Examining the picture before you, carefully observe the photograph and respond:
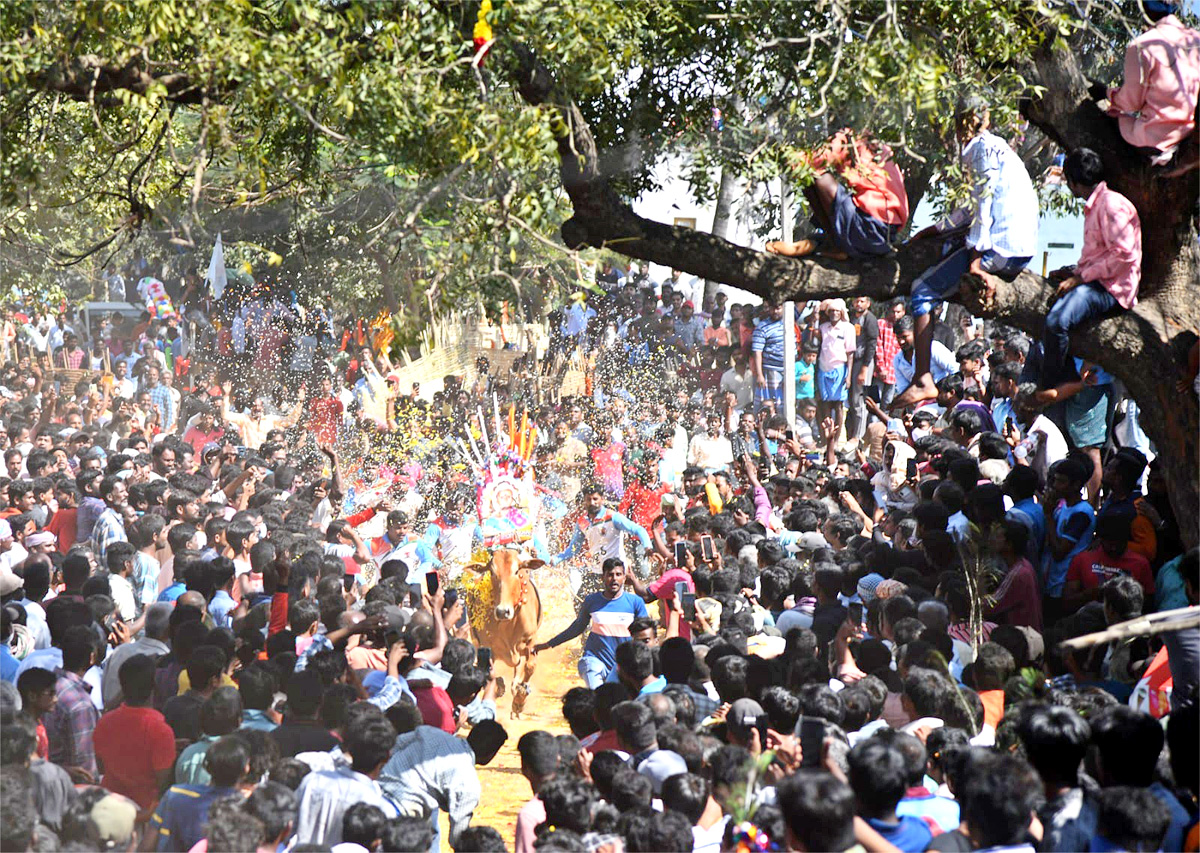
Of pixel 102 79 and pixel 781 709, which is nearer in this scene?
pixel 781 709

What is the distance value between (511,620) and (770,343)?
649 cm

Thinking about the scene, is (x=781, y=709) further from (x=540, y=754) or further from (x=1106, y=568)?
(x=1106, y=568)

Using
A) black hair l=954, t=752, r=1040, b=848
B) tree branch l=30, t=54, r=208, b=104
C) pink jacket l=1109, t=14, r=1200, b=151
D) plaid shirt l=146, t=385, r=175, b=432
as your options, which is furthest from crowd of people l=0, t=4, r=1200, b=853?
plaid shirt l=146, t=385, r=175, b=432

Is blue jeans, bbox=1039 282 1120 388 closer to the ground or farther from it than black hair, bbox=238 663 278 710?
farther from it

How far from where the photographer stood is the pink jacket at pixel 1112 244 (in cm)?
684

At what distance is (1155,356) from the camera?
6.99 m

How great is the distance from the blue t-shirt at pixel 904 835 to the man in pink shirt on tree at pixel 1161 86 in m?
3.73

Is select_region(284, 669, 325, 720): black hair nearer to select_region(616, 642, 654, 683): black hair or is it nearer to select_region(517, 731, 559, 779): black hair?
select_region(517, 731, 559, 779): black hair

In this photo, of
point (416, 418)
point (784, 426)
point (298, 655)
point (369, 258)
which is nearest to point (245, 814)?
point (298, 655)

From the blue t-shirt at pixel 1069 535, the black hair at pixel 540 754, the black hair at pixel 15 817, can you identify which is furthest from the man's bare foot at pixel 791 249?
the black hair at pixel 15 817

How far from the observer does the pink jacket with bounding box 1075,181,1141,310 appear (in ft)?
22.5

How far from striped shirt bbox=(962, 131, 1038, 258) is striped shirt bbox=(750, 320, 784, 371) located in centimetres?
813

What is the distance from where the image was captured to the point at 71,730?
668cm

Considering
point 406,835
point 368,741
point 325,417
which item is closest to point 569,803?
point 406,835
